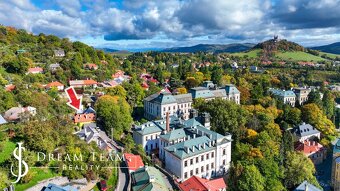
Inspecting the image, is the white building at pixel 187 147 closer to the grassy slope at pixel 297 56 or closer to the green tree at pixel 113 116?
the green tree at pixel 113 116

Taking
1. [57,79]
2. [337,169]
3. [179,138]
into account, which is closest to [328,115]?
[337,169]

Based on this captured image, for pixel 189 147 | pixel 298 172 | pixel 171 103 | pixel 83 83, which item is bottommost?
pixel 298 172

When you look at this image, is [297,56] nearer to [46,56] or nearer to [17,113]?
[46,56]

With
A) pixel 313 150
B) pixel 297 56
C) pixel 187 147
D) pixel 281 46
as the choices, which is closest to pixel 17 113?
pixel 187 147

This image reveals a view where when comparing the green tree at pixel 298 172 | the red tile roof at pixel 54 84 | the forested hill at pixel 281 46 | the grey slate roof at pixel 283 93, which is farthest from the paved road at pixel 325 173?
the forested hill at pixel 281 46

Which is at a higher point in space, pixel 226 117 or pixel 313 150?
pixel 226 117

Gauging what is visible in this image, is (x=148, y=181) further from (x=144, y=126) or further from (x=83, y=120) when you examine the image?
(x=83, y=120)

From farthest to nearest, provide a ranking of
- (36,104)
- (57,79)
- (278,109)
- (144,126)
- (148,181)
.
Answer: (278,109), (57,79), (144,126), (36,104), (148,181)

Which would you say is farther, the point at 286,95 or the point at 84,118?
the point at 286,95
